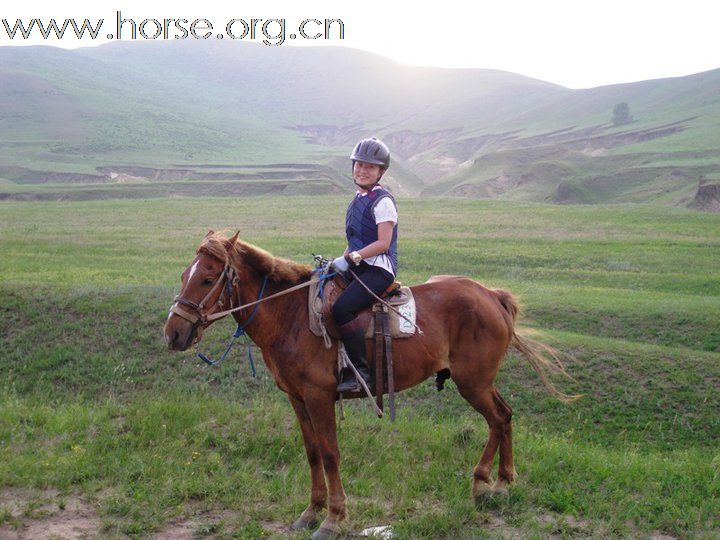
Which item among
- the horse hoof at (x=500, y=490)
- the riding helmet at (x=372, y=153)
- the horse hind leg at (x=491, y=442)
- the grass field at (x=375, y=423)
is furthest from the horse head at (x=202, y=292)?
the horse hoof at (x=500, y=490)

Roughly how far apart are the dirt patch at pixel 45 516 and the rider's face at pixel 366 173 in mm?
4039

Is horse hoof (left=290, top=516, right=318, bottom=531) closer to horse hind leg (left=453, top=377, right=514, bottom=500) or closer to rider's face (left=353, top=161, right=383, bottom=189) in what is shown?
horse hind leg (left=453, top=377, right=514, bottom=500)

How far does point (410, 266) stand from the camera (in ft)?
79.3

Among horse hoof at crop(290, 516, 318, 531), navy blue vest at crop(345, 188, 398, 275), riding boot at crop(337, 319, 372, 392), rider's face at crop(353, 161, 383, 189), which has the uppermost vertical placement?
rider's face at crop(353, 161, 383, 189)

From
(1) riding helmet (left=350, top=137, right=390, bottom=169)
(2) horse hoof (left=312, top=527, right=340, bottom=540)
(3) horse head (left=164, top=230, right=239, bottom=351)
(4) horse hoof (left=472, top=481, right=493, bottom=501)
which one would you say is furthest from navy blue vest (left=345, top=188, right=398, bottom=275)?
(2) horse hoof (left=312, top=527, right=340, bottom=540)

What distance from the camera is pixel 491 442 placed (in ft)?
22.5

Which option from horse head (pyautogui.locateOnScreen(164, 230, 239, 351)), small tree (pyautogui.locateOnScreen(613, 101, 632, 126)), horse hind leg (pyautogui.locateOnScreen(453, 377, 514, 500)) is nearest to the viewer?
horse head (pyautogui.locateOnScreen(164, 230, 239, 351))

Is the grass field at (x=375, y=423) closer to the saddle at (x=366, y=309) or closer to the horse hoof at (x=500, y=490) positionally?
the horse hoof at (x=500, y=490)

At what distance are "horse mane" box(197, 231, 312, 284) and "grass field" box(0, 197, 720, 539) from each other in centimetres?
Answer: 222

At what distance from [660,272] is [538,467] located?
17.5 meters

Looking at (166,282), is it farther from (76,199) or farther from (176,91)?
(176,91)

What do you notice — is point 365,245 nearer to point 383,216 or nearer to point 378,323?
point 383,216

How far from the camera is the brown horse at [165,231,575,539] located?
597 cm

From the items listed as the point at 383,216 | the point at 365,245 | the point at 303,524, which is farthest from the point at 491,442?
the point at 383,216
